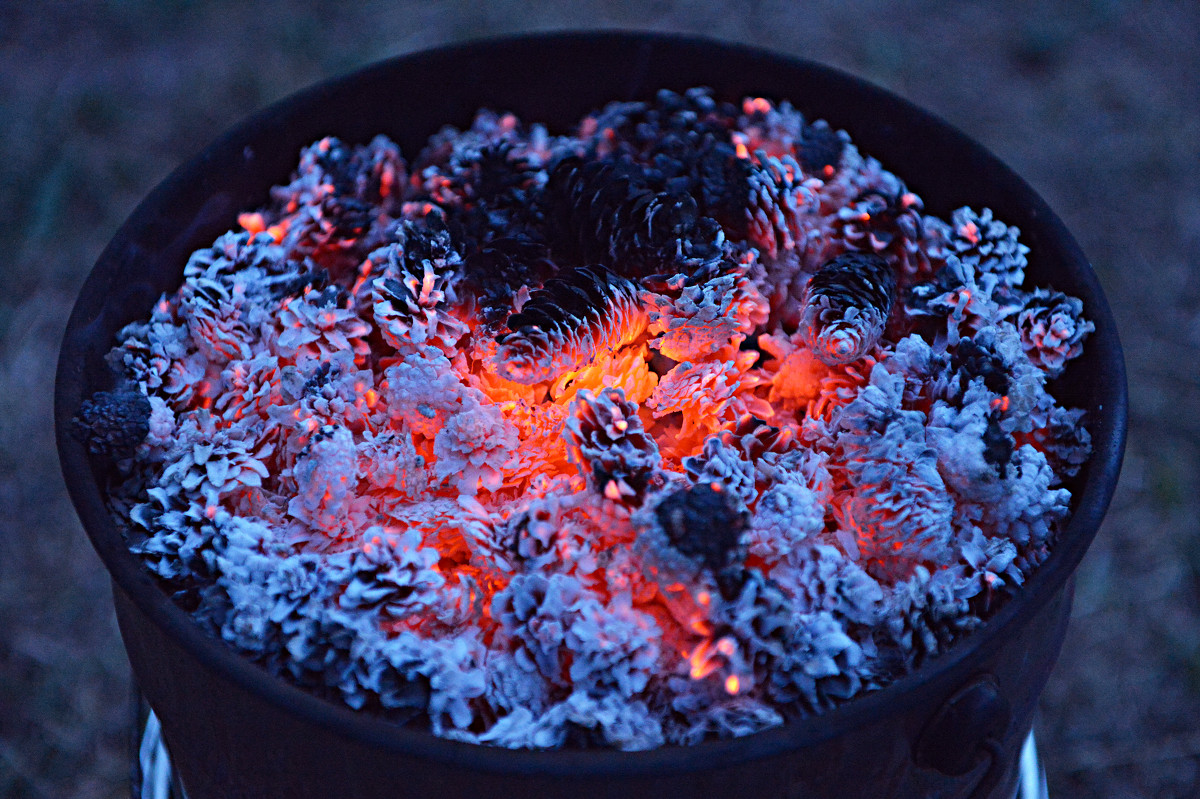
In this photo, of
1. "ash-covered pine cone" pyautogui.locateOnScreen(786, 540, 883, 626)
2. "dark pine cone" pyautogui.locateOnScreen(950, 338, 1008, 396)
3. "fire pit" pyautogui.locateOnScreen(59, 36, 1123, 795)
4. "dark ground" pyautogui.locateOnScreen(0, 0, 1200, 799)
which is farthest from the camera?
"dark ground" pyautogui.locateOnScreen(0, 0, 1200, 799)

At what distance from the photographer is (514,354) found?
817 millimetres

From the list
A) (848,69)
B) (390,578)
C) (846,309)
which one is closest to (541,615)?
(390,578)

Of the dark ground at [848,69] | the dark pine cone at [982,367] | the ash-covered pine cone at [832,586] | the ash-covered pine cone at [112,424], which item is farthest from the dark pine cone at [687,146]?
the dark ground at [848,69]

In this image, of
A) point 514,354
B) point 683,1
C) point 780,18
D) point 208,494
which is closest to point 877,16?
point 780,18

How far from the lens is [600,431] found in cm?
77

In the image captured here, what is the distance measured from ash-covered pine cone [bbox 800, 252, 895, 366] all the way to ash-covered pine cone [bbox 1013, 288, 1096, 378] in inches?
4.7

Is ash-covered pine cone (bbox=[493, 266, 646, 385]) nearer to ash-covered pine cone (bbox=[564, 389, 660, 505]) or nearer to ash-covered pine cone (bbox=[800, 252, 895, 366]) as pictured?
ash-covered pine cone (bbox=[564, 389, 660, 505])

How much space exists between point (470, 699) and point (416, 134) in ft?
2.09

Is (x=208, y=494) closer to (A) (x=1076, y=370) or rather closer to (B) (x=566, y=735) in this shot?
(B) (x=566, y=735)

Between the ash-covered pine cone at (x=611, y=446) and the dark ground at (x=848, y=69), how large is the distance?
1092 millimetres

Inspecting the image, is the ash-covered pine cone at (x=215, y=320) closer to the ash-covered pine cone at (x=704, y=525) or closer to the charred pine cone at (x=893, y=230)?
the ash-covered pine cone at (x=704, y=525)

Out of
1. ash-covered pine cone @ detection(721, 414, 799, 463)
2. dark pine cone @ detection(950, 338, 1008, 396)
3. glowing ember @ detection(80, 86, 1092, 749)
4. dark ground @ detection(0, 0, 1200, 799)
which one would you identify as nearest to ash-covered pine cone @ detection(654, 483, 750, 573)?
glowing ember @ detection(80, 86, 1092, 749)

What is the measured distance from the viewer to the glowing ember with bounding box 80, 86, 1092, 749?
A: 2.27 feet

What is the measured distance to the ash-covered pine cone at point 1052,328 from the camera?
85cm
